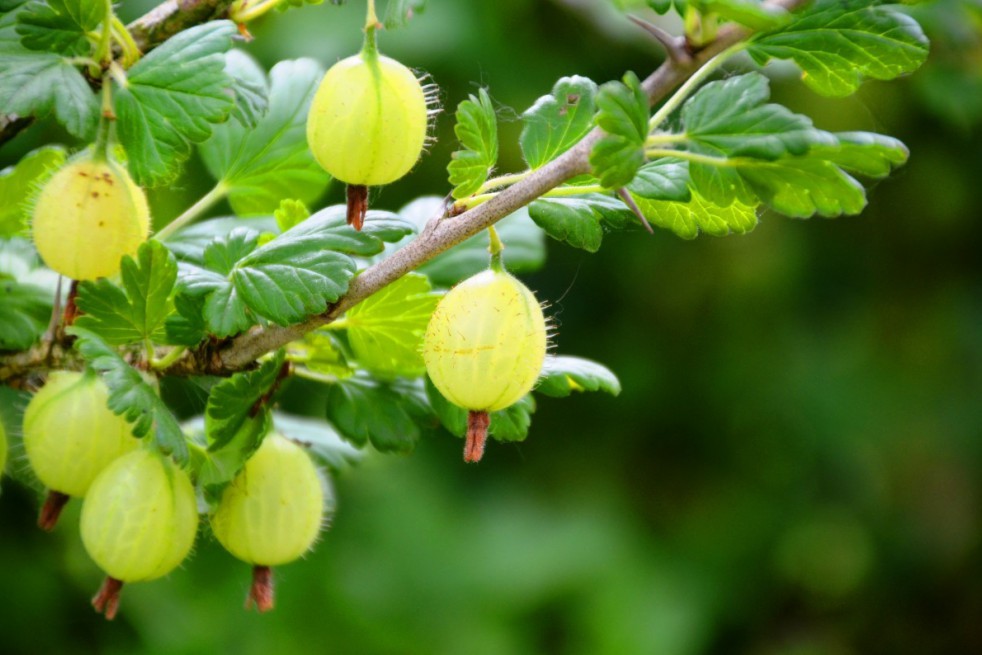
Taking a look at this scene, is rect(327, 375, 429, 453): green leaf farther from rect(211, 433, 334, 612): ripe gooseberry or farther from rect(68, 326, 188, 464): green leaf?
rect(68, 326, 188, 464): green leaf

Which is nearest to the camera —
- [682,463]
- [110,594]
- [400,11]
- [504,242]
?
[400,11]

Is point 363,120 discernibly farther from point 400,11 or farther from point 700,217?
point 700,217

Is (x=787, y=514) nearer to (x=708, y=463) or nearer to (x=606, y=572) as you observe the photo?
(x=708, y=463)

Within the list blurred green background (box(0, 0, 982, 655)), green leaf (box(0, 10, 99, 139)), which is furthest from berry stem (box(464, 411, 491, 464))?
blurred green background (box(0, 0, 982, 655))

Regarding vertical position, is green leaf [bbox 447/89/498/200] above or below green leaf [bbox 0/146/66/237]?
above

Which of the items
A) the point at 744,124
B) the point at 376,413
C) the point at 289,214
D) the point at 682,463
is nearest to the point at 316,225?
the point at 289,214

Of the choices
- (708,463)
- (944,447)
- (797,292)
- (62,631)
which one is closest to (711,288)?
(797,292)

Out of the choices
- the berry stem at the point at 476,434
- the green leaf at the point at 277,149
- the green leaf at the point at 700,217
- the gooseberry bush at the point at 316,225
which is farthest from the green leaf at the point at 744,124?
the green leaf at the point at 277,149
